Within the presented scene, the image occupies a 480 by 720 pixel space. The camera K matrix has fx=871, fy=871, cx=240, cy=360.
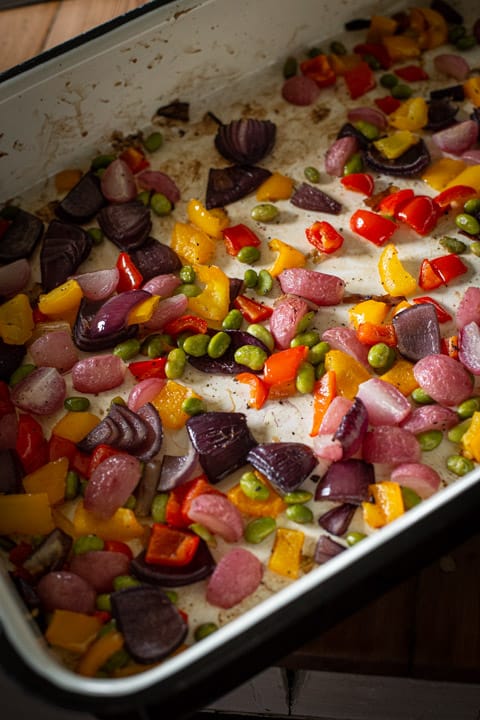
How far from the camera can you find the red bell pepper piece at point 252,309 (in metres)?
1.79

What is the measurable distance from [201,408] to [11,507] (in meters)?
0.39

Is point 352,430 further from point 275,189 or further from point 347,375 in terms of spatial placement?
point 275,189

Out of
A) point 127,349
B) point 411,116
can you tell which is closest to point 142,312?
point 127,349

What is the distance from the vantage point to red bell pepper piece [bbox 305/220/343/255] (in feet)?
6.15

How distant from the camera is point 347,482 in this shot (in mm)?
1515

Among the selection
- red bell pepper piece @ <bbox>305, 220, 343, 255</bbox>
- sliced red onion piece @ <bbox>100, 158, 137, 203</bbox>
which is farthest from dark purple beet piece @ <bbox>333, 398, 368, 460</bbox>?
sliced red onion piece @ <bbox>100, 158, 137, 203</bbox>

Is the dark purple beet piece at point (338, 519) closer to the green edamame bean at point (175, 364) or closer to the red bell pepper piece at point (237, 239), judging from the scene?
the green edamame bean at point (175, 364)

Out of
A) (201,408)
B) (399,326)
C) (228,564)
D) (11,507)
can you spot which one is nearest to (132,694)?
(228,564)

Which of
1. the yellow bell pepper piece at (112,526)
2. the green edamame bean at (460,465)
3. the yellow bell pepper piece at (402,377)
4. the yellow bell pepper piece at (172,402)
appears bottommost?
the green edamame bean at (460,465)

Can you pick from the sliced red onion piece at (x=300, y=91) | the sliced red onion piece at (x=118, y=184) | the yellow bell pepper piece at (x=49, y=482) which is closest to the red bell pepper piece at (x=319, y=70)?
the sliced red onion piece at (x=300, y=91)

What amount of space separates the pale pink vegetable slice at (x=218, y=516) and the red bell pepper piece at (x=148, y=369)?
32 cm

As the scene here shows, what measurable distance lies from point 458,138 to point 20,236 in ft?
3.38

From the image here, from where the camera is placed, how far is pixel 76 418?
1643mm

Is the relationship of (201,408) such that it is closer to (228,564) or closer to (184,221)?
(228,564)
